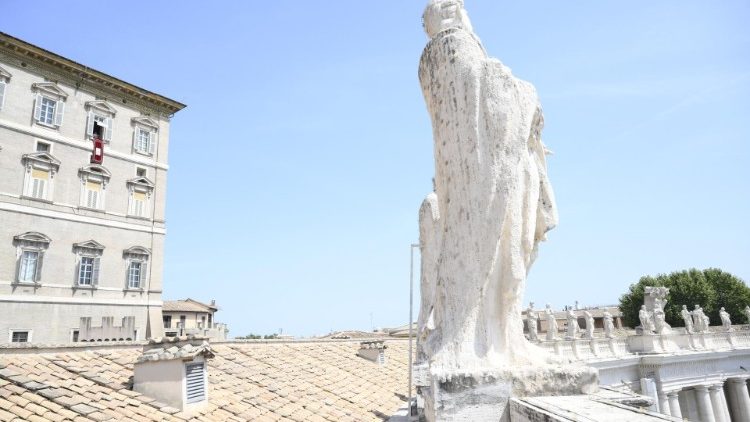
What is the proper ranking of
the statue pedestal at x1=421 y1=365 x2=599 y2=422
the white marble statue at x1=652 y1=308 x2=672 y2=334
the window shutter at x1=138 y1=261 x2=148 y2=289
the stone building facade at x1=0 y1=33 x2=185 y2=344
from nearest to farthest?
the statue pedestal at x1=421 y1=365 x2=599 y2=422 < the stone building facade at x1=0 y1=33 x2=185 y2=344 < the white marble statue at x1=652 y1=308 x2=672 y2=334 < the window shutter at x1=138 y1=261 x2=148 y2=289

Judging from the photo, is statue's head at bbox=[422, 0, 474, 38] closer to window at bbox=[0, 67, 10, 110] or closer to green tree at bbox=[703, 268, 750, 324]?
window at bbox=[0, 67, 10, 110]

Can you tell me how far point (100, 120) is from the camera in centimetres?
3127

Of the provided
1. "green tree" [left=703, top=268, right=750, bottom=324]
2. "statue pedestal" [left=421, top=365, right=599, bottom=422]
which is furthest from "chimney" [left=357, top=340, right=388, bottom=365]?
"green tree" [left=703, top=268, right=750, bottom=324]

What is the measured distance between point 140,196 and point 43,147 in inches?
234

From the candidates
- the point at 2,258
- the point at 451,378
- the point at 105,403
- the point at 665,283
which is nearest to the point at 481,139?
the point at 451,378

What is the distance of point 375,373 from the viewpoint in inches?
585

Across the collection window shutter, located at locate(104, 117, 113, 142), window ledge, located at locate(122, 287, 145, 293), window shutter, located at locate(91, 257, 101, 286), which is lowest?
window ledge, located at locate(122, 287, 145, 293)

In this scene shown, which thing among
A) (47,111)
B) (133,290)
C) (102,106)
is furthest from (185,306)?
(47,111)

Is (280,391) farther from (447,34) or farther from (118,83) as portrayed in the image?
(118,83)

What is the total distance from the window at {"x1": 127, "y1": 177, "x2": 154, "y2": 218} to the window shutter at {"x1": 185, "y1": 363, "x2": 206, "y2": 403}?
25.7m

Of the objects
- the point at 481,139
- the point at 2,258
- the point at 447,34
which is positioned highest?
the point at 2,258

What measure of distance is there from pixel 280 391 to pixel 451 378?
7.99 metres

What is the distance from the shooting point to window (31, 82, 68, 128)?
2819cm

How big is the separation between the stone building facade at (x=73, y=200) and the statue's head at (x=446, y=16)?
90.4 feet
